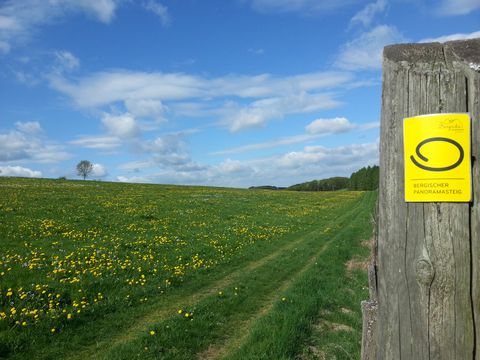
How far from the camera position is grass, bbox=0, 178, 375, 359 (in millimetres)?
7520

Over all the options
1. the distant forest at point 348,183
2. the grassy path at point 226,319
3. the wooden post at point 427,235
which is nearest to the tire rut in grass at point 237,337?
the grassy path at point 226,319

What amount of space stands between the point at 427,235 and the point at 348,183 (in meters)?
161

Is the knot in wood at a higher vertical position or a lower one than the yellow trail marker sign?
lower

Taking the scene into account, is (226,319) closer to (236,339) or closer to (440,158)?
(236,339)

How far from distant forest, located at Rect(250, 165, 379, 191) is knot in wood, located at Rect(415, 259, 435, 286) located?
120m

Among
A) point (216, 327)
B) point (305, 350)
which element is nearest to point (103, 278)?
point (216, 327)

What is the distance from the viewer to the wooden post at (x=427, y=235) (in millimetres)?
2418

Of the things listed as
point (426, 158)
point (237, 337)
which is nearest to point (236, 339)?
point (237, 337)

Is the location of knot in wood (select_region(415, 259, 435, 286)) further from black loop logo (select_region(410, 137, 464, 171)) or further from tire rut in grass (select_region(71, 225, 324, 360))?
tire rut in grass (select_region(71, 225, 324, 360))

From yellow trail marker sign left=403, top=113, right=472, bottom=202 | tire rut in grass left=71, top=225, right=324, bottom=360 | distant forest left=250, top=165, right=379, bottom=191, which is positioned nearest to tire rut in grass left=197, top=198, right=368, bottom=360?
tire rut in grass left=71, top=225, right=324, bottom=360

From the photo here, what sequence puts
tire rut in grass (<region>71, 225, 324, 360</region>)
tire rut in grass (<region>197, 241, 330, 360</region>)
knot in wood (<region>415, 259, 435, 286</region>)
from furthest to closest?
1. tire rut in grass (<region>71, 225, 324, 360</region>)
2. tire rut in grass (<region>197, 241, 330, 360</region>)
3. knot in wood (<region>415, 259, 435, 286</region>)

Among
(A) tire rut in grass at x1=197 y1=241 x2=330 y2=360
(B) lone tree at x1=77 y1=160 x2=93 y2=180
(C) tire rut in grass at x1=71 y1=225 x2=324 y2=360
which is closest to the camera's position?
(A) tire rut in grass at x1=197 y1=241 x2=330 y2=360

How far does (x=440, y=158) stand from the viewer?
240cm

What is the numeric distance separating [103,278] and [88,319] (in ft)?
7.70
